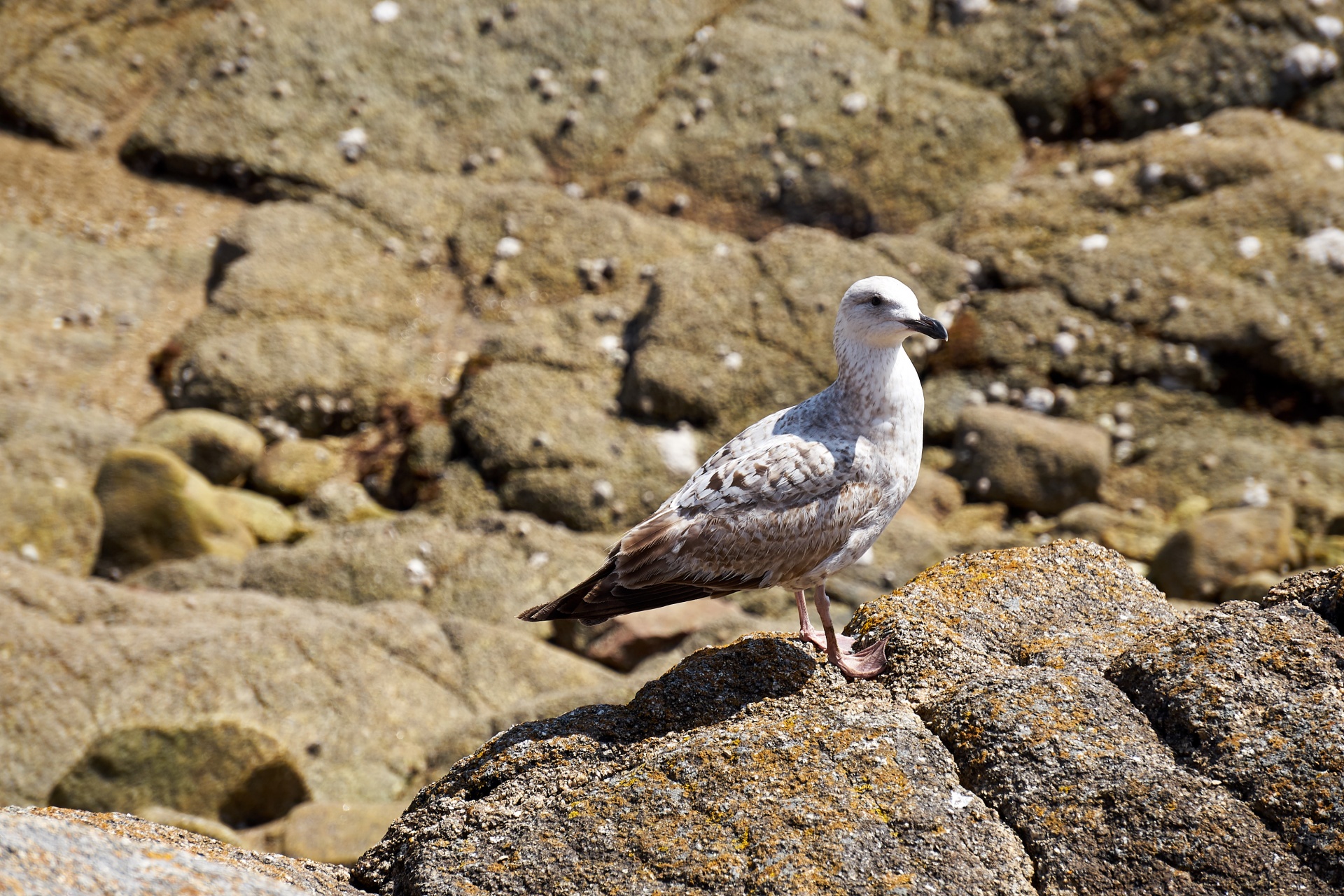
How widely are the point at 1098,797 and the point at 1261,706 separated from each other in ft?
2.22

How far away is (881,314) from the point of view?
543 cm

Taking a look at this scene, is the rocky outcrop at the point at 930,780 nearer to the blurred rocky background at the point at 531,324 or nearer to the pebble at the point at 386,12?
the blurred rocky background at the point at 531,324

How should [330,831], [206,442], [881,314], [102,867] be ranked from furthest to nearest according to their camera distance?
[206,442], [330,831], [881,314], [102,867]

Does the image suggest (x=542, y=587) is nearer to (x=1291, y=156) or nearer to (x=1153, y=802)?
(x=1153, y=802)

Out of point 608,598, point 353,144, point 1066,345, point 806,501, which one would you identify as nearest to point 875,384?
point 806,501

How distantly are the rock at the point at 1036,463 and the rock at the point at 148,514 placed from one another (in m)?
7.93

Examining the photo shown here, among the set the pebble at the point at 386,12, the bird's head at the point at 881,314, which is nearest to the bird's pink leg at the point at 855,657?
the bird's head at the point at 881,314

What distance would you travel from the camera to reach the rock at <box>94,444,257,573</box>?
36.9 feet

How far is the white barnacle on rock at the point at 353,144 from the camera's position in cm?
1611

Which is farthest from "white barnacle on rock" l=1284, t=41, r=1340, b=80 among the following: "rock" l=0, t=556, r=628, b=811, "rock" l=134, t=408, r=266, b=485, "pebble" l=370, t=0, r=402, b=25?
"rock" l=134, t=408, r=266, b=485

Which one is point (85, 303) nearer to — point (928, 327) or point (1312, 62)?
point (928, 327)

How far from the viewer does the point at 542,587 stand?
35.6 feet

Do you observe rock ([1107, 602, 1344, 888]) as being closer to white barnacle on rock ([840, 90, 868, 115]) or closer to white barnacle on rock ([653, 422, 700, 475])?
white barnacle on rock ([653, 422, 700, 475])

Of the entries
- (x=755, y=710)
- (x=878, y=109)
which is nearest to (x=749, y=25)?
(x=878, y=109)
